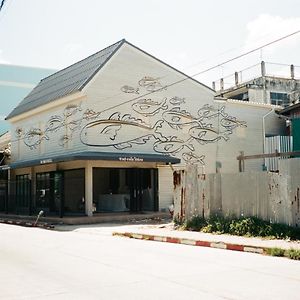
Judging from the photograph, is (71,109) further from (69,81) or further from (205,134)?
(205,134)

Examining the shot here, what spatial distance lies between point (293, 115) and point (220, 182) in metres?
15.2

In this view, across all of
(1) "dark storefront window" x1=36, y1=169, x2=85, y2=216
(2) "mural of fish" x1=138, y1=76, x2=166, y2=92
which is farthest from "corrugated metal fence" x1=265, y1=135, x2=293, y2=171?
(1) "dark storefront window" x1=36, y1=169, x2=85, y2=216

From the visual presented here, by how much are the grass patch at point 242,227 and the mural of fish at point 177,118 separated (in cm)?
1193

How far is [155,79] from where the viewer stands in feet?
95.8

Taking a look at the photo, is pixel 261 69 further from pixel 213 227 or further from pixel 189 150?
pixel 213 227

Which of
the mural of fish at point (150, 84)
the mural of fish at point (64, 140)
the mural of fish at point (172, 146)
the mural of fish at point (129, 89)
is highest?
the mural of fish at point (150, 84)

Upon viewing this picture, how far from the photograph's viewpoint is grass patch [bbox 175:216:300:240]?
46.2ft

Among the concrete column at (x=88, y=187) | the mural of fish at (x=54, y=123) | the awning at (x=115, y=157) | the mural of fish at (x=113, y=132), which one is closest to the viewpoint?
the awning at (x=115, y=157)

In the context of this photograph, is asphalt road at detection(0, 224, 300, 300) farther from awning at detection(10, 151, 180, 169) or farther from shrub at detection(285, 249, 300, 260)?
awning at detection(10, 151, 180, 169)

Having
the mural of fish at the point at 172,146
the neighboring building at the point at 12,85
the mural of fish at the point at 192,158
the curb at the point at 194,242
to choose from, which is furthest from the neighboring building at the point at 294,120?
the neighboring building at the point at 12,85

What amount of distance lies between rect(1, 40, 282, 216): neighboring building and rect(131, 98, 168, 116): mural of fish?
0.06 metres

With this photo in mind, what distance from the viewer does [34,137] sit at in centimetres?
3294

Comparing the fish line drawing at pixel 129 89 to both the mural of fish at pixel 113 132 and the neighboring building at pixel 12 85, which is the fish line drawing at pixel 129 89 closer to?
the mural of fish at pixel 113 132

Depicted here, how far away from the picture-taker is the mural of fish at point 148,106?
1110 inches
